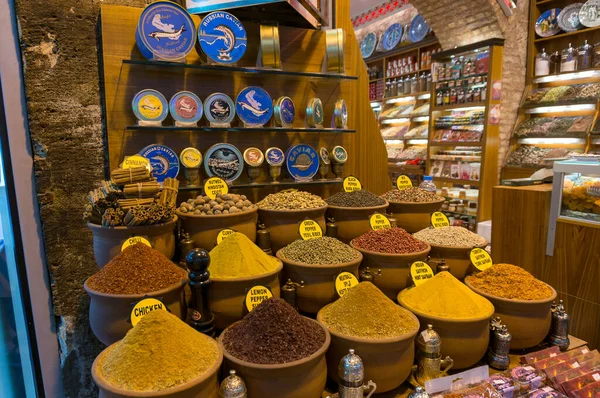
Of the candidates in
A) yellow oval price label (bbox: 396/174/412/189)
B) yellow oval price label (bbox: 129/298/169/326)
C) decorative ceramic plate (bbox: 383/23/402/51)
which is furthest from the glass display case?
decorative ceramic plate (bbox: 383/23/402/51)

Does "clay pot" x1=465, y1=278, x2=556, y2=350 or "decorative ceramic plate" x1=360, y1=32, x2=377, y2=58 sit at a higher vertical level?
"decorative ceramic plate" x1=360, y1=32, x2=377, y2=58

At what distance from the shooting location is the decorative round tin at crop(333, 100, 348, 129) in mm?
2410

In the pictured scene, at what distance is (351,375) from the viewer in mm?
1000

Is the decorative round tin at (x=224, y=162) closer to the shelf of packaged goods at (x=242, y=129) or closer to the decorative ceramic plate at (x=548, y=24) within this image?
the shelf of packaged goods at (x=242, y=129)

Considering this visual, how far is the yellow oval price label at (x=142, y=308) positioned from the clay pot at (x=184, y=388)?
0.17m

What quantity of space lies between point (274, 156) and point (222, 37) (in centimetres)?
68

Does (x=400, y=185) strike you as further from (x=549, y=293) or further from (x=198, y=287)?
(x=198, y=287)

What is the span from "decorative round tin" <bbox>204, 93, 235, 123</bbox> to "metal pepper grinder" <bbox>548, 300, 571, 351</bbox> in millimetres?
1707

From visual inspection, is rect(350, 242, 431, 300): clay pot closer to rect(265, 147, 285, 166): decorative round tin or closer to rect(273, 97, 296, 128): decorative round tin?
rect(265, 147, 285, 166): decorative round tin

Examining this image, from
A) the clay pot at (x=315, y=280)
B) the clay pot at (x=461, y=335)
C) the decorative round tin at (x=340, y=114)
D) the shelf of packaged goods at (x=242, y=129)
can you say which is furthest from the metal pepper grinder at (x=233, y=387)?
the decorative round tin at (x=340, y=114)

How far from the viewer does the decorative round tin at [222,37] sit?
6.45 feet

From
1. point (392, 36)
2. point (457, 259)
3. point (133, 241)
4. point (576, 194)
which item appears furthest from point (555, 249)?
point (392, 36)

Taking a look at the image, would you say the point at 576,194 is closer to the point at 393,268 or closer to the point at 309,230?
the point at 393,268

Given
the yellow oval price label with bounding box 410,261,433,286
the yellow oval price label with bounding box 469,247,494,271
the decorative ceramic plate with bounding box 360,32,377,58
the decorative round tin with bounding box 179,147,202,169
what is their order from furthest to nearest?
the decorative ceramic plate with bounding box 360,32,377,58 < the decorative round tin with bounding box 179,147,202,169 < the yellow oval price label with bounding box 469,247,494,271 < the yellow oval price label with bounding box 410,261,433,286
